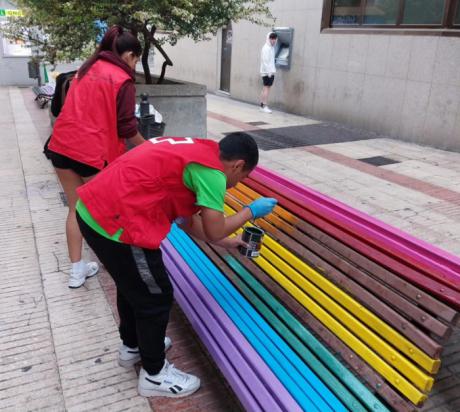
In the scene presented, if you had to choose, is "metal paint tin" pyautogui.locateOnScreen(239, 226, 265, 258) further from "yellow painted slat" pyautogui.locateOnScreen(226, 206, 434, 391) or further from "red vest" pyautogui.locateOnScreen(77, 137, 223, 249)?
"red vest" pyautogui.locateOnScreen(77, 137, 223, 249)

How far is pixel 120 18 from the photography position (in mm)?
5824

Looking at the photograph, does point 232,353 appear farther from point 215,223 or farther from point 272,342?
point 215,223

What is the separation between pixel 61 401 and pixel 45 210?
281 centimetres

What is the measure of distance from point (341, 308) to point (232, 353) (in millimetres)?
535

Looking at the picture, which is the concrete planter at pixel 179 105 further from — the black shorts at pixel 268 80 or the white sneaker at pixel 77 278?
the black shorts at pixel 268 80

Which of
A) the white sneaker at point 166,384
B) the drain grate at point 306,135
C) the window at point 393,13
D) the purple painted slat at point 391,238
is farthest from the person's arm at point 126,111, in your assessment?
the window at point 393,13

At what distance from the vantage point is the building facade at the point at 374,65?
24.7 ft

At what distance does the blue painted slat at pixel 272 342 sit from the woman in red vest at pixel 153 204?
0.42 meters

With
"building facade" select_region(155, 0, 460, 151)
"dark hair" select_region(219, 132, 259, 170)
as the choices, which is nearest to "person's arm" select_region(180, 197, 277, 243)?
"dark hair" select_region(219, 132, 259, 170)

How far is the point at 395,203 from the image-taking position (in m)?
5.27

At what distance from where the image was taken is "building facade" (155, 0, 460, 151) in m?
7.52

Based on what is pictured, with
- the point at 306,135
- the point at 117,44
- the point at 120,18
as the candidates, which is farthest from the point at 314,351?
the point at 306,135

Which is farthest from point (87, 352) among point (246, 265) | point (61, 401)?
point (246, 265)

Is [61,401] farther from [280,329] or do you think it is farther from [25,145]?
[25,145]
